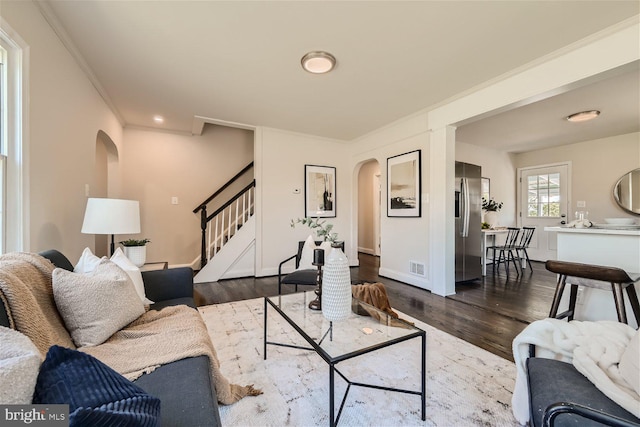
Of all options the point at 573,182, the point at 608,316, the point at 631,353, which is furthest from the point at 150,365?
the point at 573,182

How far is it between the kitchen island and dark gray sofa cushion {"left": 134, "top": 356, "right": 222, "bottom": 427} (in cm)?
258

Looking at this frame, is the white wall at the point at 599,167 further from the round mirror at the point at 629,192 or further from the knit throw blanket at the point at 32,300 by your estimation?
the knit throw blanket at the point at 32,300

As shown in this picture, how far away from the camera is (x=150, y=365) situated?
1.07 m

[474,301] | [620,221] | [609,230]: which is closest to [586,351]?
[609,230]

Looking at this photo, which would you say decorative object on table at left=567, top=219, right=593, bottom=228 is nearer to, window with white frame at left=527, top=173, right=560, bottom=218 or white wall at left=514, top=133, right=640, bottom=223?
white wall at left=514, top=133, right=640, bottom=223

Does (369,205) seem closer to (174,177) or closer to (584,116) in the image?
(584,116)

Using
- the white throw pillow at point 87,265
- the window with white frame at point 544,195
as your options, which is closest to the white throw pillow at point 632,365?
the white throw pillow at point 87,265

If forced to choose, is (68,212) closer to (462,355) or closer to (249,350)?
(249,350)

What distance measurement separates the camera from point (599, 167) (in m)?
4.91

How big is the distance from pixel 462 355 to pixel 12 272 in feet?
8.31

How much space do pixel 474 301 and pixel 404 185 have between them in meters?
1.78

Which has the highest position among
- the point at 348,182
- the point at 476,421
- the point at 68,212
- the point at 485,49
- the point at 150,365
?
the point at 485,49

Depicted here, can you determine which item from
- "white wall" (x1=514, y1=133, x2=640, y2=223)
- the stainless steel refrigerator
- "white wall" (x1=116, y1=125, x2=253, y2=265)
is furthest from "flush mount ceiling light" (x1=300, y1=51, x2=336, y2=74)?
"white wall" (x1=514, y1=133, x2=640, y2=223)

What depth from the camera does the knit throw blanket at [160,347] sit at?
1074mm
